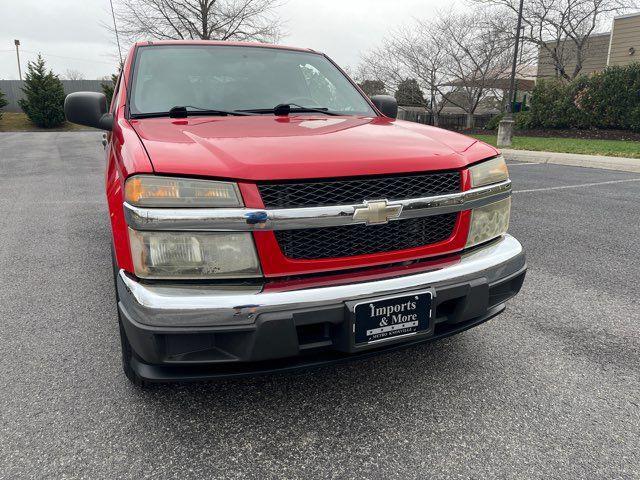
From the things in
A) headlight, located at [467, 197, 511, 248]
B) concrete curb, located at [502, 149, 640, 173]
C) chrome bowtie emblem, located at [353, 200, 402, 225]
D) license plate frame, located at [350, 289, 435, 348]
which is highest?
chrome bowtie emblem, located at [353, 200, 402, 225]

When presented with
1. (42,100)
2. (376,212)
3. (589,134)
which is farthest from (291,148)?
(42,100)

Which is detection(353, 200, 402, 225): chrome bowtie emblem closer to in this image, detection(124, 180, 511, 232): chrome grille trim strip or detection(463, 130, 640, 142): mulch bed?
detection(124, 180, 511, 232): chrome grille trim strip

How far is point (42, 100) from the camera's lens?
28109 mm

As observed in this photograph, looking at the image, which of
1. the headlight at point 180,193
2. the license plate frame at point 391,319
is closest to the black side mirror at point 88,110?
the headlight at point 180,193

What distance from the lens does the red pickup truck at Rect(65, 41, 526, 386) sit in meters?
1.66

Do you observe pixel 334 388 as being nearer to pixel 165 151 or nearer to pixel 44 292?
pixel 165 151

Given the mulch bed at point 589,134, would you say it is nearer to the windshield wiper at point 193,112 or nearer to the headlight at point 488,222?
the headlight at point 488,222

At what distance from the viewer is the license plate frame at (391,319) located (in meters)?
1.75

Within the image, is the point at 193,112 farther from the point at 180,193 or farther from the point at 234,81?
the point at 180,193

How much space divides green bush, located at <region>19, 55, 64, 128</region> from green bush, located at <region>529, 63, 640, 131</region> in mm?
26304

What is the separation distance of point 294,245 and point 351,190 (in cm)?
30

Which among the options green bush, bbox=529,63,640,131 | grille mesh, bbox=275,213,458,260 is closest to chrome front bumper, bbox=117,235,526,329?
grille mesh, bbox=275,213,458,260

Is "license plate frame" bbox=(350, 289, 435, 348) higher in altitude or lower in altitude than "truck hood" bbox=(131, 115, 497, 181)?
lower

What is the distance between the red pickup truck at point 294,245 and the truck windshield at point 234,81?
21.5 inches
